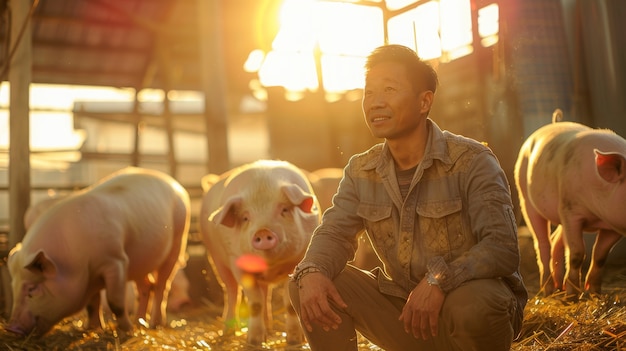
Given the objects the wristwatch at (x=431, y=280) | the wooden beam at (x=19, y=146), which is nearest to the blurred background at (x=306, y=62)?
the wooden beam at (x=19, y=146)

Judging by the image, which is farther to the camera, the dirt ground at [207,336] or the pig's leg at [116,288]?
the pig's leg at [116,288]

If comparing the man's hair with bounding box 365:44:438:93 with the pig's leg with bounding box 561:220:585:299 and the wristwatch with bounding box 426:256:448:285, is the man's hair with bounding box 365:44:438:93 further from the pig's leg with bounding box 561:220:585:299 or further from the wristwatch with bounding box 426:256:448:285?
the pig's leg with bounding box 561:220:585:299

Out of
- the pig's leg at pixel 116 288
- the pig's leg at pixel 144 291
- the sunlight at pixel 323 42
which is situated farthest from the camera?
the sunlight at pixel 323 42

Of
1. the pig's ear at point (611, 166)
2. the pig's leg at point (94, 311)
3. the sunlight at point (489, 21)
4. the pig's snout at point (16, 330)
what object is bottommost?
the pig's leg at point (94, 311)

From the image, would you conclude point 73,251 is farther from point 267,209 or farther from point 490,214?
point 490,214

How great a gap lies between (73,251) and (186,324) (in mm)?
1921

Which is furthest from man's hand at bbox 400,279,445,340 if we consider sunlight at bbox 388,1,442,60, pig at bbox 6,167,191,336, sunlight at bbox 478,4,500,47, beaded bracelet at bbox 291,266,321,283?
sunlight at bbox 388,1,442,60

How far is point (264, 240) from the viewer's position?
15.3 ft

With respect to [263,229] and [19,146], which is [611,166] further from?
[19,146]

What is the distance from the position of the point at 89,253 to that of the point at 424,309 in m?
3.61

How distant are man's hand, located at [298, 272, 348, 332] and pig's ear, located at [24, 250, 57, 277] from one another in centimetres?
292

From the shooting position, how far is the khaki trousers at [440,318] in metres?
2.60

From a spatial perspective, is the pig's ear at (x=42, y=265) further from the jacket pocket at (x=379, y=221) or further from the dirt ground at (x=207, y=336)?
the jacket pocket at (x=379, y=221)

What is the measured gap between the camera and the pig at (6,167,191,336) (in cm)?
541
